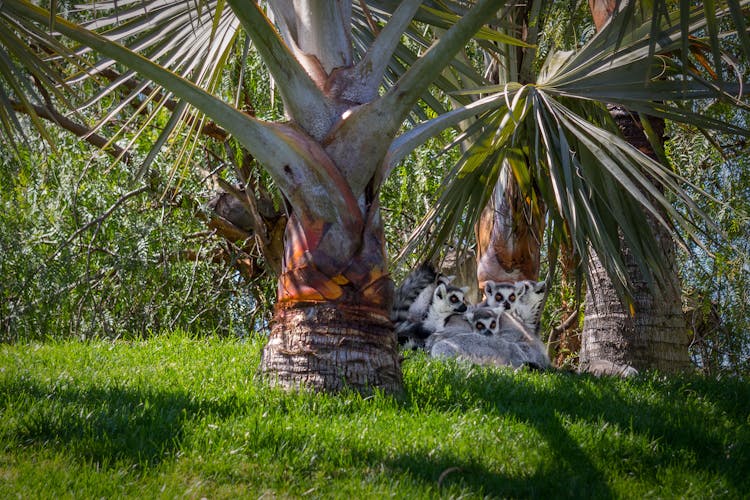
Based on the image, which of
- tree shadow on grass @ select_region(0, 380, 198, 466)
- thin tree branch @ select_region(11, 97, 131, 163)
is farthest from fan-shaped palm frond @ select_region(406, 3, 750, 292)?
thin tree branch @ select_region(11, 97, 131, 163)

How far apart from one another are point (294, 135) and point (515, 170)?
254 centimetres

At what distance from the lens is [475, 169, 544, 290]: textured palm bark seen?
8.43m

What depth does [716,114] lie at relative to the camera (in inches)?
330

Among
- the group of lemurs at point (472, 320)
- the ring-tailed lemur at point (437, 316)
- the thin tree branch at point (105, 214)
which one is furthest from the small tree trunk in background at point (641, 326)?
the thin tree branch at point (105, 214)

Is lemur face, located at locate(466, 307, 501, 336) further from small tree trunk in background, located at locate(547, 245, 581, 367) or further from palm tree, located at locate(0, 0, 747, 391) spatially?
small tree trunk in background, located at locate(547, 245, 581, 367)

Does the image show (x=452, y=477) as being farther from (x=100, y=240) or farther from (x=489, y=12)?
(x=100, y=240)

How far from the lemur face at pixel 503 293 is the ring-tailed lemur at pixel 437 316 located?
0.51m

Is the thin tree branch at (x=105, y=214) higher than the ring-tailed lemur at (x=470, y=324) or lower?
higher

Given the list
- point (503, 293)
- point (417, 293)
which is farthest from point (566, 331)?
point (417, 293)

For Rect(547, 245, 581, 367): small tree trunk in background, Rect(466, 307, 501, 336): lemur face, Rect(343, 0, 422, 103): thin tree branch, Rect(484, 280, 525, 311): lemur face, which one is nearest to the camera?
Rect(343, 0, 422, 103): thin tree branch

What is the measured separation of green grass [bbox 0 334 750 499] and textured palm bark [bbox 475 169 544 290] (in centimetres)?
328

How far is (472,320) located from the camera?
7.62 meters

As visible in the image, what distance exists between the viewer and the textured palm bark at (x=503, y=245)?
8430 millimetres

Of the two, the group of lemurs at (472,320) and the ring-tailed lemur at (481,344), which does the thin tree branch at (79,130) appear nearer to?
the group of lemurs at (472,320)
